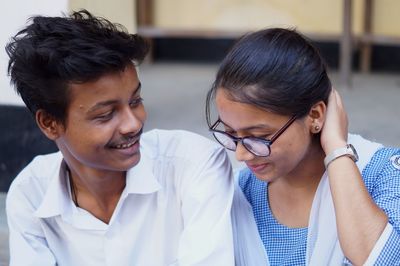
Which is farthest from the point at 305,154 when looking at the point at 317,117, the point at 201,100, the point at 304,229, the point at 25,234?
the point at 201,100

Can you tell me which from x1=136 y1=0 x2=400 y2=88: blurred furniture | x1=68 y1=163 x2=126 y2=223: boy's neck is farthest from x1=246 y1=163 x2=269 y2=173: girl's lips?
x1=136 y1=0 x2=400 y2=88: blurred furniture

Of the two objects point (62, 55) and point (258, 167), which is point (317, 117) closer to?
point (258, 167)

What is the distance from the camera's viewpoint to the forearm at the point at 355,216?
6.89ft

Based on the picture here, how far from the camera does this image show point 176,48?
7.27m

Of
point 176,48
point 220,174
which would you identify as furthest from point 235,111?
point 176,48

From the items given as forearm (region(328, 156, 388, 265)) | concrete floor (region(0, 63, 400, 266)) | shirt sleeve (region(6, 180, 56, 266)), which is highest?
forearm (region(328, 156, 388, 265))

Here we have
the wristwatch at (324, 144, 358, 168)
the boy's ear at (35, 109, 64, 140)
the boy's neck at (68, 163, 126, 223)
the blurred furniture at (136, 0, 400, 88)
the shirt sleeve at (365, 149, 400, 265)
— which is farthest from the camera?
the blurred furniture at (136, 0, 400, 88)

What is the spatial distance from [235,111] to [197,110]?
10.6ft

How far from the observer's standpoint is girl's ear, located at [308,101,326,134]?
7.33 ft

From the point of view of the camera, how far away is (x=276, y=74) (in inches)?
85.0

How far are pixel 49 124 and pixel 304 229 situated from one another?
32.0 inches

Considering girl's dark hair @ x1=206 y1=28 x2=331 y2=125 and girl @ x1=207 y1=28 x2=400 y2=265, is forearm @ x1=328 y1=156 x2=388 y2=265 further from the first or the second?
girl's dark hair @ x1=206 y1=28 x2=331 y2=125

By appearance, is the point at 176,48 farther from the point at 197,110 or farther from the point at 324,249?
the point at 324,249

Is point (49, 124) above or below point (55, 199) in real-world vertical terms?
above
